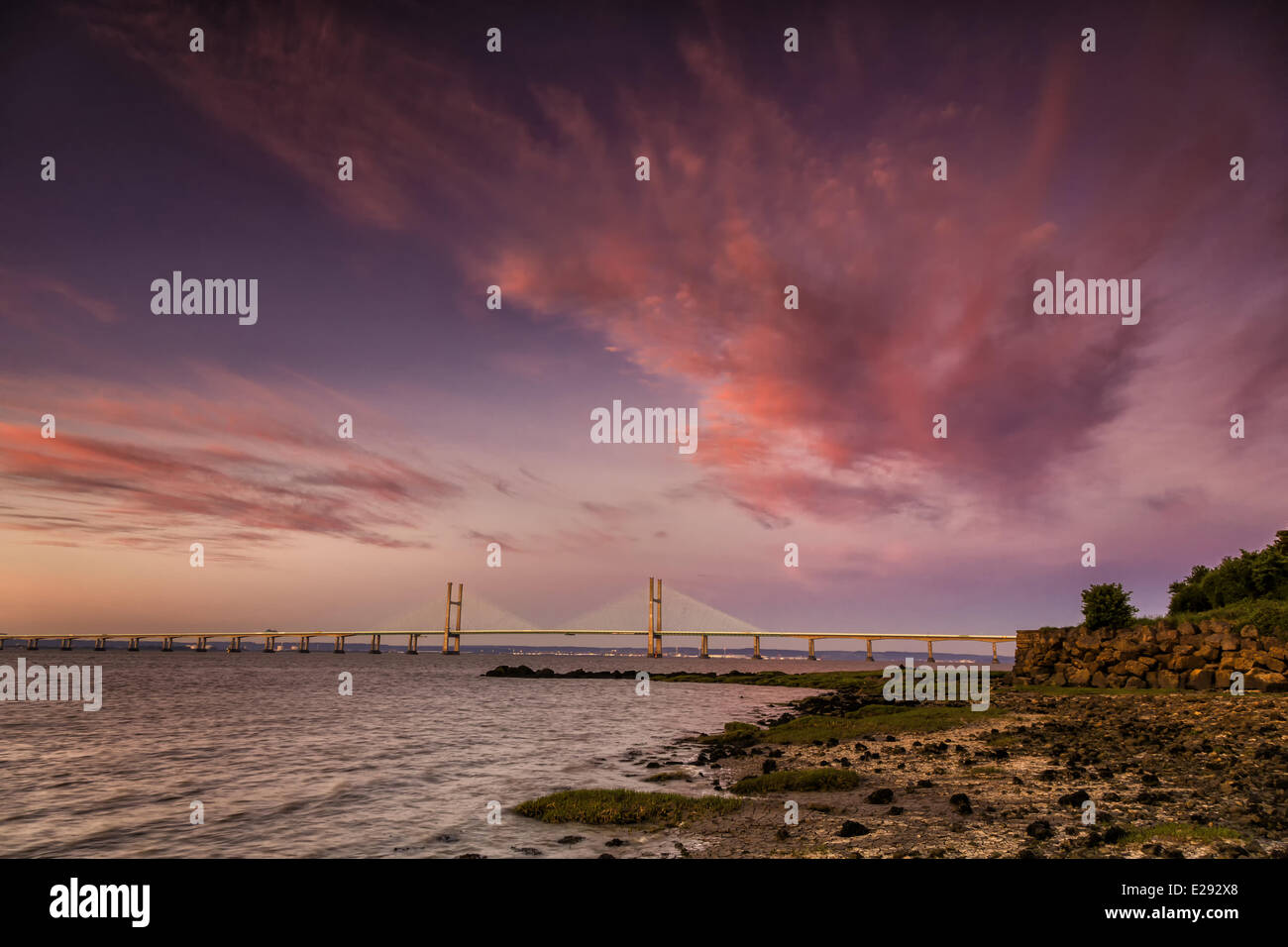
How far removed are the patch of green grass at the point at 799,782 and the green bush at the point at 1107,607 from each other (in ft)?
122

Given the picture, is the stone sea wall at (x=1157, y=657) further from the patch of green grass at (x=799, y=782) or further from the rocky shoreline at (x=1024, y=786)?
the patch of green grass at (x=799, y=782)

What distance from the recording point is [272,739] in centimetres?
3800

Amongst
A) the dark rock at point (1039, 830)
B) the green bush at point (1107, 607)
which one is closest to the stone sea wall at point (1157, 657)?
the green bush at point (1107, 607)

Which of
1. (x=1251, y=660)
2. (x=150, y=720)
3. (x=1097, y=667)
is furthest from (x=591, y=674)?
(x=1251, y=660)

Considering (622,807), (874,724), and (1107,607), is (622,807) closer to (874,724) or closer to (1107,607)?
(874,724)

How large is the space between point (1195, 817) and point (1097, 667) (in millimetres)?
34864

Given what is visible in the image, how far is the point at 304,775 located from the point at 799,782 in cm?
1945

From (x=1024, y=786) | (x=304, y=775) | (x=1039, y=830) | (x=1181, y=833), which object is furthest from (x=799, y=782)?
(x=304, y=775)

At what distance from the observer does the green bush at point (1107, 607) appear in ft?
160

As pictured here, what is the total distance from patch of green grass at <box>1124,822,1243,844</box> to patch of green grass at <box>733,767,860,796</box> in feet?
29.0

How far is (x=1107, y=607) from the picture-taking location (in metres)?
49.2

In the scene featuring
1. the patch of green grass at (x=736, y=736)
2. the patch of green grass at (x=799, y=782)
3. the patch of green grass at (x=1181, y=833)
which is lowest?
the patch of green grass at (x=736, y=736)
